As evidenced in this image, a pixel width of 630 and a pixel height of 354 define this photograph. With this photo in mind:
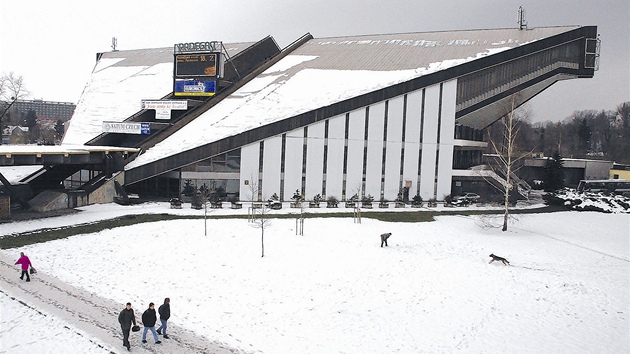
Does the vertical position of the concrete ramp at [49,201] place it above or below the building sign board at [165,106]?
below

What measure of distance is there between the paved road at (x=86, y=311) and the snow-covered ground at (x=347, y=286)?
43 cm

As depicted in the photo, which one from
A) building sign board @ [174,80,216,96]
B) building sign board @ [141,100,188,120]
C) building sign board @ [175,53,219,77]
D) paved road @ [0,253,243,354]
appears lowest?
paved road @ [0,253,243,354]

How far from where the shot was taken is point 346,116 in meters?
42.1

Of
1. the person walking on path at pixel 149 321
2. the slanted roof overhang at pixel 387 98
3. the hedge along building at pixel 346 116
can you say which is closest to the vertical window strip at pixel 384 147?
the hedge along building at pixel 346 116

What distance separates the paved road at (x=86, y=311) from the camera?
14508 mm

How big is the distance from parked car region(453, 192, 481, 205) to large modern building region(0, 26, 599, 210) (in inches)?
47.2

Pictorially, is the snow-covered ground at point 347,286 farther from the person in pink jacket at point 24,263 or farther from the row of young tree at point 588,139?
the row of young tree at point 588,139

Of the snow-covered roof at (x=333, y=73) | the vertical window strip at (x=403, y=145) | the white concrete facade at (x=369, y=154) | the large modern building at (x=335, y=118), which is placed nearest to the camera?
the large modern building at (x=335, y=118)

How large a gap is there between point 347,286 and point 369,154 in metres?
24.0

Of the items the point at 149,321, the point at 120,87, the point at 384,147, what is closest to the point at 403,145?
the point at 384,147

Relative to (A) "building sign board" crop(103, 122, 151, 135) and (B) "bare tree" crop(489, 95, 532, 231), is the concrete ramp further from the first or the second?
(B) "bare tree" crop(489, 95, 532, 231)

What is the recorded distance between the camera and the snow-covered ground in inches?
618

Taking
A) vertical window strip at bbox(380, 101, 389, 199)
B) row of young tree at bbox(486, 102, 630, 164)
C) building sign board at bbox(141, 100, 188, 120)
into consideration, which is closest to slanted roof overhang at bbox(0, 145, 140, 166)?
building sign board at bbox(141, 100, 188, 120)

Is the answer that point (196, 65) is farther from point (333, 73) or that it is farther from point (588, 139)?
point (588, 139)
